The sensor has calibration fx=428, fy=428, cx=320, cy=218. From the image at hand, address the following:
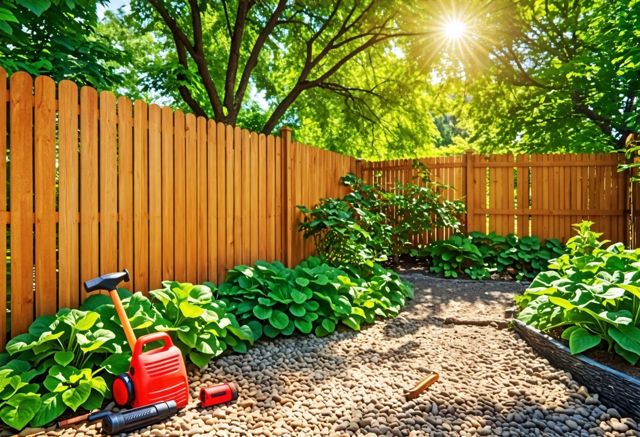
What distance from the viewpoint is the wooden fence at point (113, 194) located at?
2.57m

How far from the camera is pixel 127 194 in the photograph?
10.4 feet

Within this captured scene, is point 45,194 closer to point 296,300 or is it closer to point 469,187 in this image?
point 296,300

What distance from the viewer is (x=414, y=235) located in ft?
24.7

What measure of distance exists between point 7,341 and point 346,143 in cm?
1006

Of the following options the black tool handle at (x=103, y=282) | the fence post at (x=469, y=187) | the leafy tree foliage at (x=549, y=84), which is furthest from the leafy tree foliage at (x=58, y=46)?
the leafy tree foliage at (x=549, y=84)

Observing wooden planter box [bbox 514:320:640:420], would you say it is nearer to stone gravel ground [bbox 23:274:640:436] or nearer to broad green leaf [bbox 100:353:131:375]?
stone gravel ground [bbox 23:274:640:436]

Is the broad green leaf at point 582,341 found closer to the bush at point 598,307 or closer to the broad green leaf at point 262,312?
the bush at point 598,307

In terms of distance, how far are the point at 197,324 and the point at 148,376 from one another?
0.66 meters

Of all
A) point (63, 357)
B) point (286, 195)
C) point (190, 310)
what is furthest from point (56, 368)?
point (286, 195)

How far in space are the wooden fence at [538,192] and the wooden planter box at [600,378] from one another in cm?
469

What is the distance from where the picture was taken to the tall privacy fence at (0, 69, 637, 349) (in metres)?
2.58

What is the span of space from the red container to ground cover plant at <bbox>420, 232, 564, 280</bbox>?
4.99 meters

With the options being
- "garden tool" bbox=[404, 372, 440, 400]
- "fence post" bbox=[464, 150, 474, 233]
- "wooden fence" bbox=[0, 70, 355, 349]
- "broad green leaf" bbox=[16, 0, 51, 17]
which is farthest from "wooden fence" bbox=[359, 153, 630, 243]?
"broad green leaf" bbox=[16, 0, 51, 17]

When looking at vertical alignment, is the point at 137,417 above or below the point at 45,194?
below
